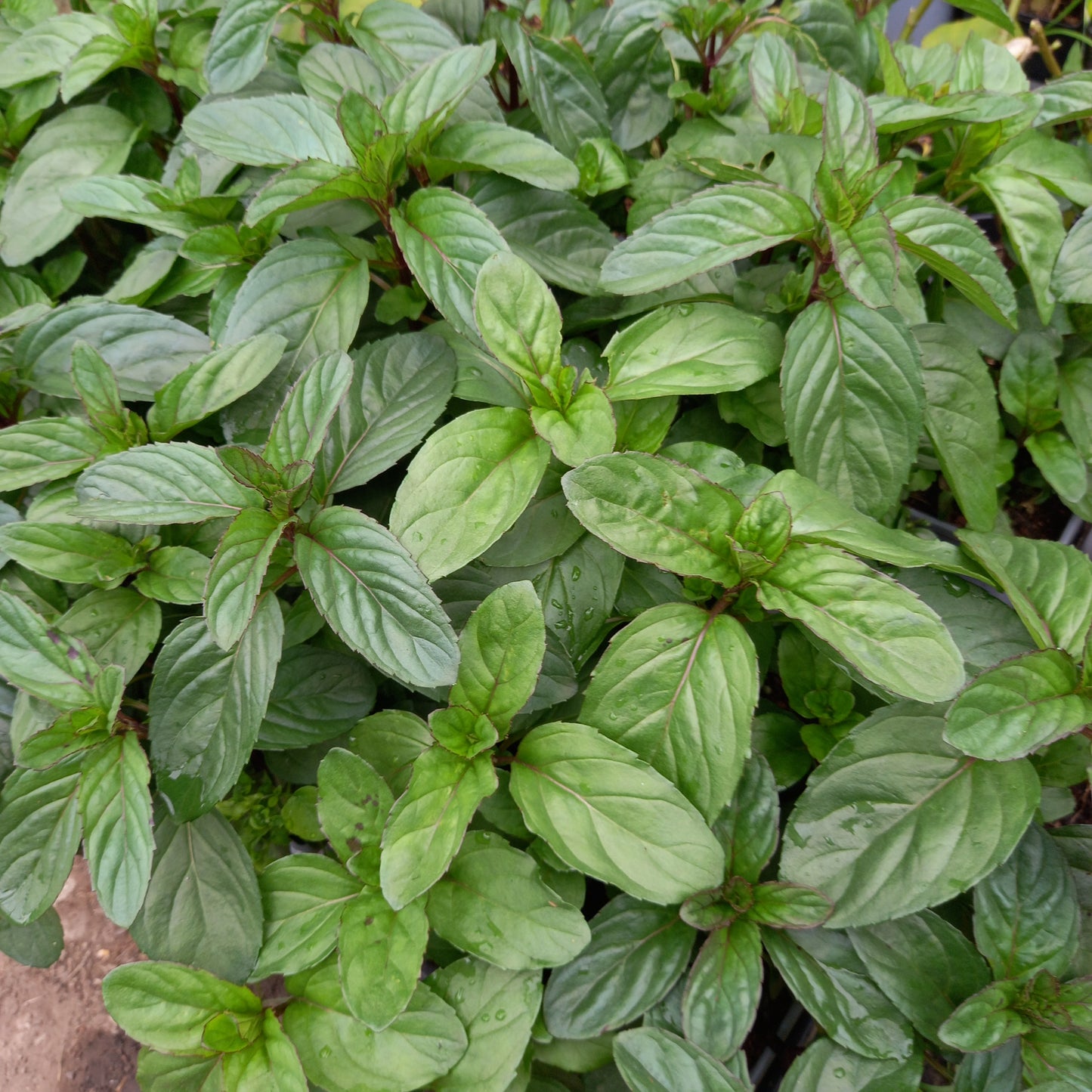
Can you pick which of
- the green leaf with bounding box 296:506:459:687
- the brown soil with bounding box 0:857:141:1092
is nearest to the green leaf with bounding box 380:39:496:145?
the green leaf with bounding box 296:506:459:687

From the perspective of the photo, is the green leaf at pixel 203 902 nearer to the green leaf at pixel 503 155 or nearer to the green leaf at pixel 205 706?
the green leaf at pixel 205 706

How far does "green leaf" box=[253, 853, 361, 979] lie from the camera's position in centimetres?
82

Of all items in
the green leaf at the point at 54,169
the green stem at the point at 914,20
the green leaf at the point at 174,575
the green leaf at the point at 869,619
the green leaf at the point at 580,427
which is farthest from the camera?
the green stem at the point at 914,20

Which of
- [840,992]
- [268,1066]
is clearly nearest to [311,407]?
[268,1066]

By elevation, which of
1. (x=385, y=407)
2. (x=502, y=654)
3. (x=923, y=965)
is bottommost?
(x=923, y=965)

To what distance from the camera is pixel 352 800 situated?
0.80m

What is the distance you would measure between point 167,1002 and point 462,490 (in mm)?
586

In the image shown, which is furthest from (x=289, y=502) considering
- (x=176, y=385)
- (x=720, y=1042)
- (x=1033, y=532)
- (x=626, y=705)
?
(x=1033, y=532)

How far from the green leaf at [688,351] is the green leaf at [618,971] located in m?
0.53

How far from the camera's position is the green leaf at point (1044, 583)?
2.48ft

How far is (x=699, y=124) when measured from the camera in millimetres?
1085

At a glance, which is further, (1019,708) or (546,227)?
(546,227)

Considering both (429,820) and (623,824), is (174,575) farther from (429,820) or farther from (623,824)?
(623,824)

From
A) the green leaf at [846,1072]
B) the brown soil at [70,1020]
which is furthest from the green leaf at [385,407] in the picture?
the brown soil at [70,1020]
